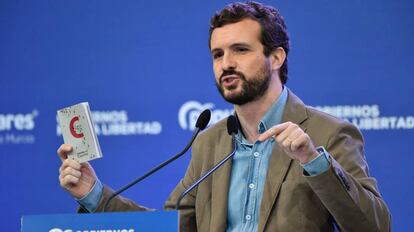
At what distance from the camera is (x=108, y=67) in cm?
382

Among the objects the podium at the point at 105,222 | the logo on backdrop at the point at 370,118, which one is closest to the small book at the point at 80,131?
the podium at the point at 105,222

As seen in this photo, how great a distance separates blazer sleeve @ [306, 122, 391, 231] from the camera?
2240 mm

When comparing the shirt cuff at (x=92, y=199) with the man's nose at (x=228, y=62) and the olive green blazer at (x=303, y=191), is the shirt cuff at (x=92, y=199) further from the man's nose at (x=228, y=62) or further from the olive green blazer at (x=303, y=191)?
the man's nose at (x=228, y=62)

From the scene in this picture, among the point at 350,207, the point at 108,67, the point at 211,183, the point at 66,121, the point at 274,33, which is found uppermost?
the point at 108,67

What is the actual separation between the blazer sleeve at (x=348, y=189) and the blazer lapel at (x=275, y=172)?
157mm

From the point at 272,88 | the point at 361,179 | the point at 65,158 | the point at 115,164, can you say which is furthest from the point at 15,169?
the point at 361,179

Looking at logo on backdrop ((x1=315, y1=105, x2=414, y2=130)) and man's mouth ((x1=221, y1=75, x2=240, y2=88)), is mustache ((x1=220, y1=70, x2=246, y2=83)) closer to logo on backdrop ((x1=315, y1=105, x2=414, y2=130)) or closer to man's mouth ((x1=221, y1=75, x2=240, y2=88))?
man's mouth ((x1=221, y1=75, x2=240, y2=88))

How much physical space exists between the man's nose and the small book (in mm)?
523

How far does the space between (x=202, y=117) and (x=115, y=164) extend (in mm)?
1511

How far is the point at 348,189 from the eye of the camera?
2273 millimetres

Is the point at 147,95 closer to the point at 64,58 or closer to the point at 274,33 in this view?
the point at 64,58

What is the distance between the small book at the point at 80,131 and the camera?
2.36 meters

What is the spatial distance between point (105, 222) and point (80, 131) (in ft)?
1.42

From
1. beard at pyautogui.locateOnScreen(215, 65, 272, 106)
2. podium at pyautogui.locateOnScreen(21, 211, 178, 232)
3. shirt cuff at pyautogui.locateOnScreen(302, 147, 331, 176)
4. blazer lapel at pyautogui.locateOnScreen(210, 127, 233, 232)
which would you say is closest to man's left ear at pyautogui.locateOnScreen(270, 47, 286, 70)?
beard at pyautogui.locateOnScreen(215, 65, 272, 106)
